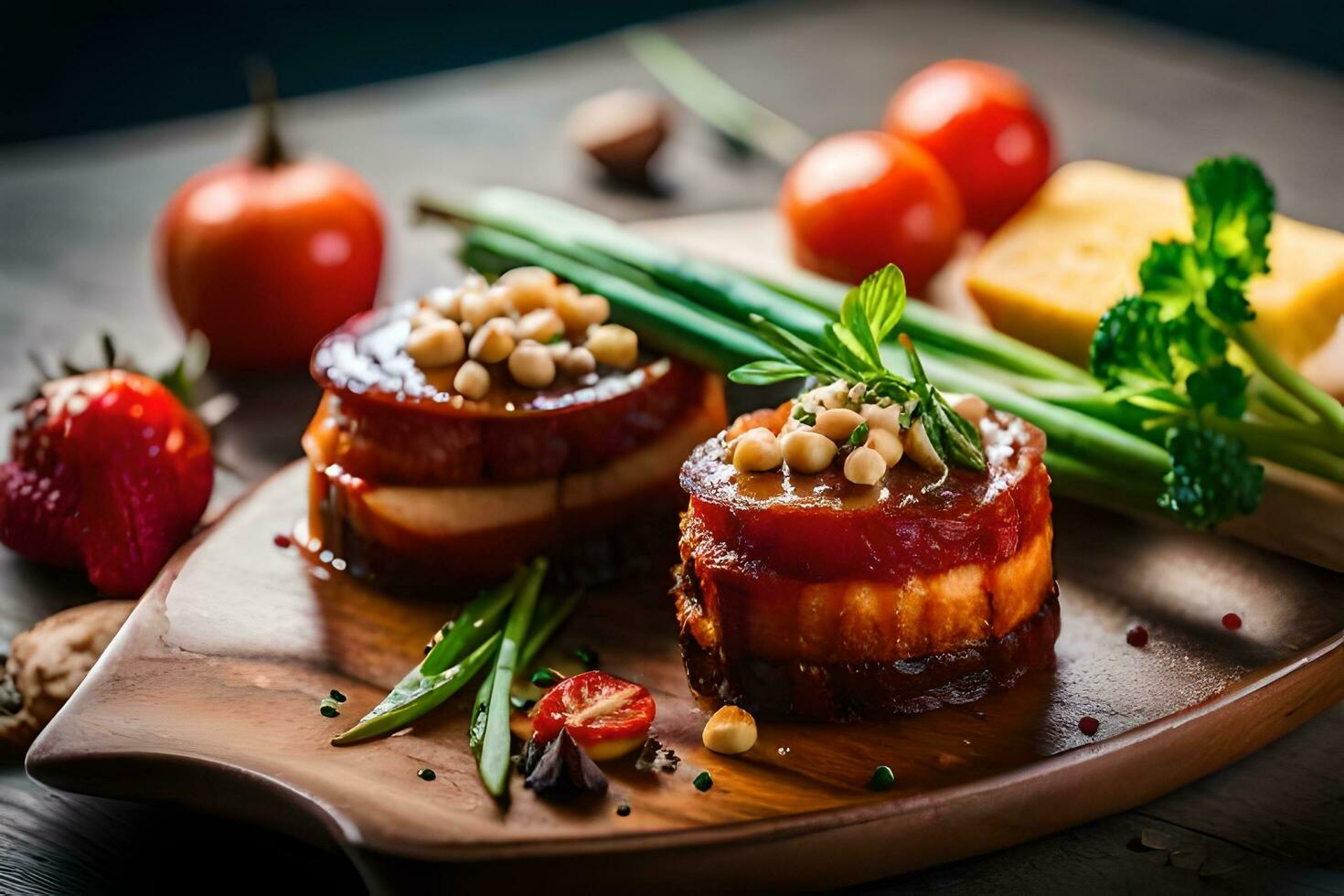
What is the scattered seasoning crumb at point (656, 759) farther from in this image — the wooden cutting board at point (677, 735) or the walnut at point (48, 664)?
the walnut at point (48, 664)

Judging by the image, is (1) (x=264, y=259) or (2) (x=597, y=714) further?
(1) (x=264, y=259)

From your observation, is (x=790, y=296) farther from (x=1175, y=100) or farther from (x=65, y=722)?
(x=1175, y=100)

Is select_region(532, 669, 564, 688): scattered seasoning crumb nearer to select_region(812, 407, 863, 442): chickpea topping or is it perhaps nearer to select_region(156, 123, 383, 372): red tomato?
select_region(812, 407, 863, 442): chickpea topping

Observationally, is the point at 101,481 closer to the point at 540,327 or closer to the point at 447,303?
the point at 447,303

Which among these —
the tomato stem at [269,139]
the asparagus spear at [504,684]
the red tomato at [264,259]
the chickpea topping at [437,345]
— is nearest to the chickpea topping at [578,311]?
Answer: the chickpea topping at [437,345]

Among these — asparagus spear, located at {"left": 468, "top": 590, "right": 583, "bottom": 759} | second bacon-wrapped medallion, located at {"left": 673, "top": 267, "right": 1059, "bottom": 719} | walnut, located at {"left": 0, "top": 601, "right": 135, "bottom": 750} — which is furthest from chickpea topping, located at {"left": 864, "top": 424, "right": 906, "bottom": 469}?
walnut, located at {"left": 0, "top": 601, "right": 135, "bottom": 750}

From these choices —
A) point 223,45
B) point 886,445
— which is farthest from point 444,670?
point 223,45
